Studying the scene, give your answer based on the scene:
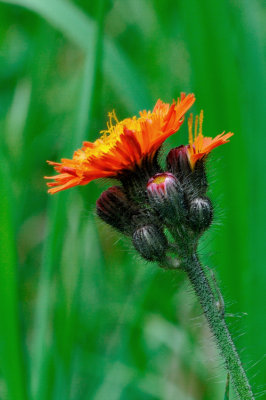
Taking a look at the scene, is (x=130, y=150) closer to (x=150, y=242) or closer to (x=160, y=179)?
(x=160, y=179)

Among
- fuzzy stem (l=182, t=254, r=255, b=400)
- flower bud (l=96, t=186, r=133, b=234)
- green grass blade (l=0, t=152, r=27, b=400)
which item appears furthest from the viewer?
green grass blade (l=0, t=152, r=27, b=400)

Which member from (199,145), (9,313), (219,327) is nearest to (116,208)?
(199,145)

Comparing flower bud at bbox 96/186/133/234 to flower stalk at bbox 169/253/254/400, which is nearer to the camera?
flower stalk at bbox 169/253/254/400

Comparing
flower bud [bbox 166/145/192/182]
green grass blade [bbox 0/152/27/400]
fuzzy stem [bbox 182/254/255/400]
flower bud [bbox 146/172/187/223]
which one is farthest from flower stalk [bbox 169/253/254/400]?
green grass blade [bbox 0/152/27/400]

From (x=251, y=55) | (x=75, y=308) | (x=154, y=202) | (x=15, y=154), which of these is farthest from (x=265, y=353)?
(x=15, y=154)

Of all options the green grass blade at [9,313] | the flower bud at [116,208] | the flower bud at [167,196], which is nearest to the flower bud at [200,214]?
the flower bud at [167,196]

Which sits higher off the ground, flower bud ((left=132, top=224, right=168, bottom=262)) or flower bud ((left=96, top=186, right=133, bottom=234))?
flower bud ((left=96, top=186, right=133, bottom=234))

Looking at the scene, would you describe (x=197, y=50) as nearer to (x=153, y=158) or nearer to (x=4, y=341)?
(x=153, y=158)

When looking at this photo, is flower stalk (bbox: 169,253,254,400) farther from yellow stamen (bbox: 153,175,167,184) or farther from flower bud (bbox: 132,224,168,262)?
yellow stamen (bbox: 153,175,167,184)
